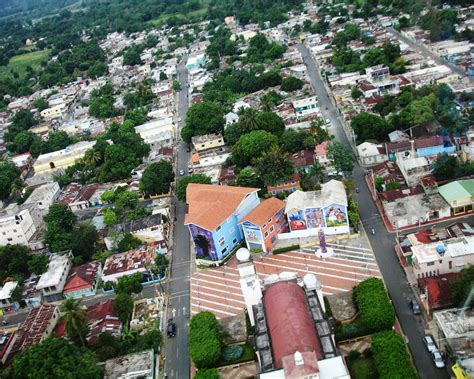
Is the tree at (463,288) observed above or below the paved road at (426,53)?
above

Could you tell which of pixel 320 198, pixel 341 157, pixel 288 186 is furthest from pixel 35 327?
pixel 341 157

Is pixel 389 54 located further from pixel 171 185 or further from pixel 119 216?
pixel 119 216

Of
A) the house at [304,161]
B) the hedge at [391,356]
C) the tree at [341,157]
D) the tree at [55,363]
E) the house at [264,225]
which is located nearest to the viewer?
the hedge at [391,356]

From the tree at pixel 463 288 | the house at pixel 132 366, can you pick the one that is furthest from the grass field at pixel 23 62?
the tree at pixel 463 288

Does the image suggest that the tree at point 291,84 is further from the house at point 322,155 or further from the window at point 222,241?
the window at point 222,241

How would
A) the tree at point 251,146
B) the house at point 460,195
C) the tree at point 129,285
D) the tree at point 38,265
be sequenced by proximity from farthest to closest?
the tree at point 251,146 → the tree at point 38,265 → the house at point 460,195 → the tree at point 129,285
